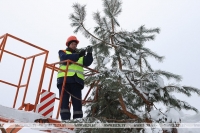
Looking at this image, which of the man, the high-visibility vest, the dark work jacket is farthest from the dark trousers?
the high-visibility vest

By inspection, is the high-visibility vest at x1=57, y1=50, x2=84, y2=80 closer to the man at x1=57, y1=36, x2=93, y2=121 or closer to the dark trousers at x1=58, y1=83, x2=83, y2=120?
the man at x1=57, y1=36, x2=93, y2=121

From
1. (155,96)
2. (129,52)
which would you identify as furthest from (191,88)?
(129,52)

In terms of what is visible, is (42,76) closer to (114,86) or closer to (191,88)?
(114,86)

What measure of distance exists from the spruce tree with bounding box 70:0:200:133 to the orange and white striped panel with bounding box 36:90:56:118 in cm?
77

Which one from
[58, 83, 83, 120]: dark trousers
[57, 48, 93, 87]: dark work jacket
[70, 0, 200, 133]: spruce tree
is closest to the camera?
[70, 0, 200, 133]: spruce tree

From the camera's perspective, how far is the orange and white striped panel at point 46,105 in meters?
5.17

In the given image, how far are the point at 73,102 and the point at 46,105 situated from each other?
886 mm

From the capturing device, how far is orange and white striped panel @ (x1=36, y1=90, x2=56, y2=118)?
5.17 m

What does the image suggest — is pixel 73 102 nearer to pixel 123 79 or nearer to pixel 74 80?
pixel 74 80

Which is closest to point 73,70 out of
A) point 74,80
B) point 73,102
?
point 74,80

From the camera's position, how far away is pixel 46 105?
5.29 metres

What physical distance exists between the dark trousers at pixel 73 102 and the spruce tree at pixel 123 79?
0.31m

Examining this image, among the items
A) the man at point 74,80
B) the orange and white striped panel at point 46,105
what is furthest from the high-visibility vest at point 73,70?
the orange and white striped panel at point 46,105

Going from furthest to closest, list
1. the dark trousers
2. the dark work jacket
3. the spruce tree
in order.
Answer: the dark work jacket → the dark trousers → the spruce tree
